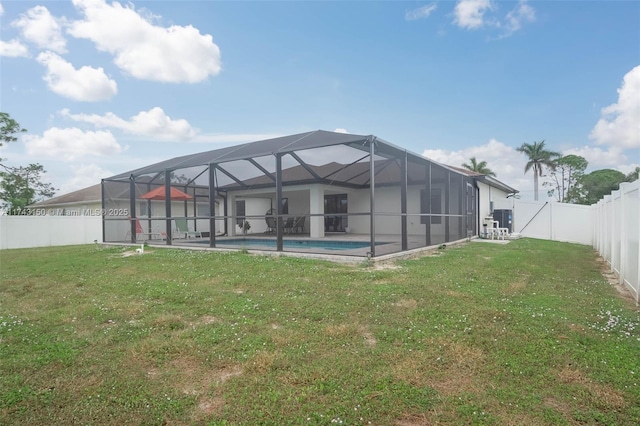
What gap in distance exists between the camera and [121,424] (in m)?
1.97

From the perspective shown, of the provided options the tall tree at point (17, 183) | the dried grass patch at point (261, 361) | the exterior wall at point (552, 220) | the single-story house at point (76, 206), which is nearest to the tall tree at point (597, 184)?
the exterior wall at point (552, 220)

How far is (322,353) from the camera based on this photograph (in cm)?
284

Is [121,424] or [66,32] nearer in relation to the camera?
[121,424]

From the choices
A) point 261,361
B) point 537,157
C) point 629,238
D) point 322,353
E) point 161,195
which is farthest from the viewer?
point 537,157

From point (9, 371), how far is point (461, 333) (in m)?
3.71

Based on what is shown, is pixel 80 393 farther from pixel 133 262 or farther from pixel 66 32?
pixel 66 32

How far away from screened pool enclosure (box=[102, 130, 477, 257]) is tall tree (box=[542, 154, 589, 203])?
27.2m

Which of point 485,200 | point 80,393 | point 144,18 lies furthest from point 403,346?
point 485,200

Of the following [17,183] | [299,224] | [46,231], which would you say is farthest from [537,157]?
[17,183]

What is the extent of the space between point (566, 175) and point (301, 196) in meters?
32.1

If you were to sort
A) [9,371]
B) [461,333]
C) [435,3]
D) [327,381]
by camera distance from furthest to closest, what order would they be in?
[435,3] < [461,333] < [9,371] < [327,381]

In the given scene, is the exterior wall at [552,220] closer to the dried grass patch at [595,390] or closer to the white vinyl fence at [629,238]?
the white vinyl fence at [629,238]

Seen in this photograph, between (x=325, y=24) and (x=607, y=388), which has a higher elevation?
(x=325, y=24)

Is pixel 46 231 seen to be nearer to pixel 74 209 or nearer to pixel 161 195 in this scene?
pixel 74 209
